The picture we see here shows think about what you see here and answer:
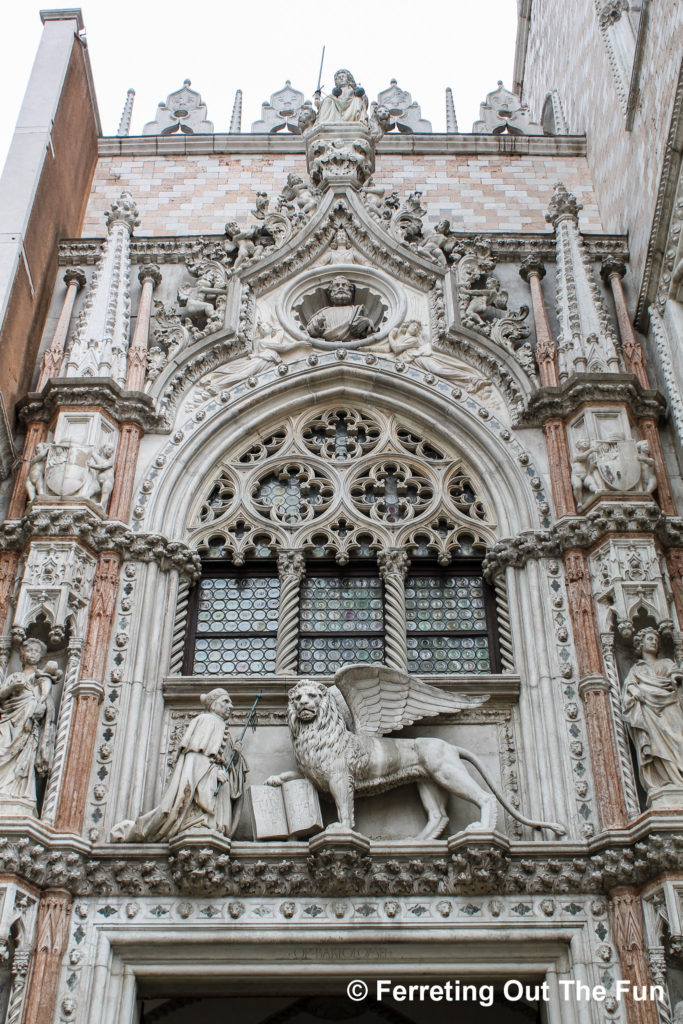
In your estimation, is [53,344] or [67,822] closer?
[67,822]

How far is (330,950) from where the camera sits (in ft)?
29.6

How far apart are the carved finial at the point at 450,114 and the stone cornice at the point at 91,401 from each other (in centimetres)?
951

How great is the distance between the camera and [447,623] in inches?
458

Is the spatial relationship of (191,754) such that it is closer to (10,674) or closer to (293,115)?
(10,674)

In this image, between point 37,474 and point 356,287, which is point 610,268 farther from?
point 37,474

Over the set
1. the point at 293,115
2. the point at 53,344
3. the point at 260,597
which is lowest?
the point at 260,597

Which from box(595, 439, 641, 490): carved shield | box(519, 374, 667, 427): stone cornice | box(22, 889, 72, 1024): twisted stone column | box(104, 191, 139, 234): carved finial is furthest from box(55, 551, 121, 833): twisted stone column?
box(104, 191, 139, 234): carved finial

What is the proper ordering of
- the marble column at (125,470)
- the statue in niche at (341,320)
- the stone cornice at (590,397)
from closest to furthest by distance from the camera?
the marble column at (125,470) → the stone cornice at (590,397) → the statue in niche at (341,320)

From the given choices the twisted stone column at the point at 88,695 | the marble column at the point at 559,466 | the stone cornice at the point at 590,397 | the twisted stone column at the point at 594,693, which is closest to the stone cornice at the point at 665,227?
the stone cornice at the point at 590,397

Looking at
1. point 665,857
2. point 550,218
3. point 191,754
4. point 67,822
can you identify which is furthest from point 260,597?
point 550,218

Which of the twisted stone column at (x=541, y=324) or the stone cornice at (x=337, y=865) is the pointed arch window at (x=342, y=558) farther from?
the stone cornice at (x=337, y=865)

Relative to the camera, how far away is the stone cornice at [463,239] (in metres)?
15.0

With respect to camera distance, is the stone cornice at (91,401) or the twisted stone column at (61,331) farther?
the twisted stone column at (61,331)

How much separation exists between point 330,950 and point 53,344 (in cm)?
792
